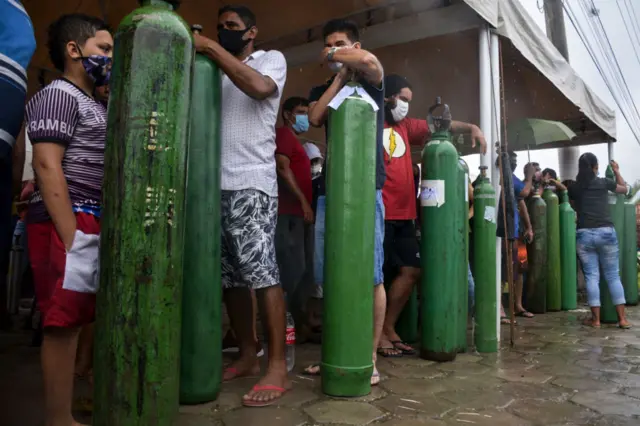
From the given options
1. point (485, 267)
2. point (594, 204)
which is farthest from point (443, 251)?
point (594, 204)

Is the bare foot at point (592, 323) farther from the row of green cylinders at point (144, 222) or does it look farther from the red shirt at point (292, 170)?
the row of green cylinders at point (144, 222)

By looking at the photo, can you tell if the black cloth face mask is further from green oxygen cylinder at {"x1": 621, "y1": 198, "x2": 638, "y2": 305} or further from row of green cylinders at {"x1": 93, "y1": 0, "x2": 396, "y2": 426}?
green oxygen cylinder at {"x1": 621, "y1": 198, "x2": 638, "y2": 305}

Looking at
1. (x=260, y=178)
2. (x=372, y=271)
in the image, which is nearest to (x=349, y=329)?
(x=372, y=271)

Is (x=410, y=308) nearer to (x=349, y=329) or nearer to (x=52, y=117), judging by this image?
(x=349, y=329)

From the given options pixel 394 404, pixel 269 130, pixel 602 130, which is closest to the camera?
pixel 394 404

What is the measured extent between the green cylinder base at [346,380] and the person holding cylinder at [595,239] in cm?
375

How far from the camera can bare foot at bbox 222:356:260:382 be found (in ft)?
8.94

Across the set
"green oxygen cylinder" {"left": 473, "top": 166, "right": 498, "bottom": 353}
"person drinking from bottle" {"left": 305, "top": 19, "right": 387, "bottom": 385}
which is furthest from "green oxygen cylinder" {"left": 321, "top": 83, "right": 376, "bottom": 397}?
"green oxygen cylinder" {"left": 473, "top": 166, "right": 498, "bottom": 353}

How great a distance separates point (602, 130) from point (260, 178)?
6.91 m

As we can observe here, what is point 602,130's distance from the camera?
7.57 meters

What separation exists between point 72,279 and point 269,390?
1093 mm

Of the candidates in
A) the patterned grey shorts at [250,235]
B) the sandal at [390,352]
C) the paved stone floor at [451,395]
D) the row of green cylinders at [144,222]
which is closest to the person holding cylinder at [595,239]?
the paved stone floor at [451,395]

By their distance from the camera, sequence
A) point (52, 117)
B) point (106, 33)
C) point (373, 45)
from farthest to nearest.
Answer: point (373, 45) < point (106, 33) < point (52, 117)

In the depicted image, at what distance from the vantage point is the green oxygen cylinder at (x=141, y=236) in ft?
4.57
